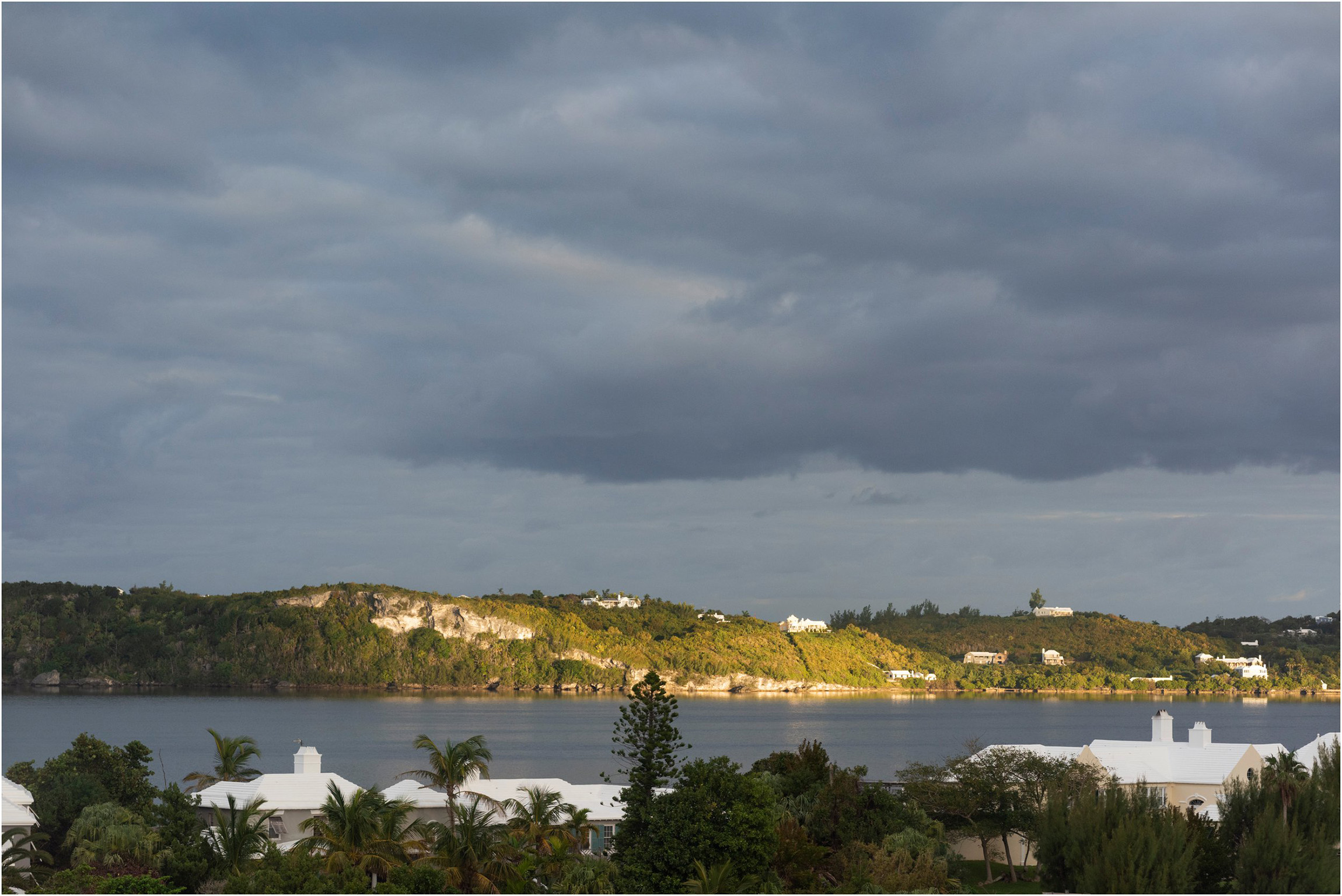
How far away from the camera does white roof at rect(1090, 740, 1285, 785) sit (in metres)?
43.4

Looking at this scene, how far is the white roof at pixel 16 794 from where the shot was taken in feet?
106

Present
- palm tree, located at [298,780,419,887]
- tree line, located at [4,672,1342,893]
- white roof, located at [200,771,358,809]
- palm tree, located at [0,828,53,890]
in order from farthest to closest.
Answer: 1. white roof, located at [200,771,358,809]
2. palm tree, located at [298,780,419,887]
3. palm tree, located at [0,828,53,890]
4. tree line, located at [4,672,1342,893]

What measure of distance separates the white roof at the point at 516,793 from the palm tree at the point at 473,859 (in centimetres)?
774

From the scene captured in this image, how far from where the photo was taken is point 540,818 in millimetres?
34844

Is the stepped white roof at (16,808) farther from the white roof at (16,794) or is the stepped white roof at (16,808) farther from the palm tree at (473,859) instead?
the palm tree at (473,859)

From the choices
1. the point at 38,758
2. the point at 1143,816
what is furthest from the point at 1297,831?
the point at 38,758

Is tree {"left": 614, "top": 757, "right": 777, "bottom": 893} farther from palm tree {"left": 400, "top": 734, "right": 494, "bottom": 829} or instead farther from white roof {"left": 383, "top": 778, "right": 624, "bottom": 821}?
palm tree {"left": 400, "top": 734, "right": 494, "bottom": 829}

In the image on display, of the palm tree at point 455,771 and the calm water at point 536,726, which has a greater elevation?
the palm tree at point 455,771

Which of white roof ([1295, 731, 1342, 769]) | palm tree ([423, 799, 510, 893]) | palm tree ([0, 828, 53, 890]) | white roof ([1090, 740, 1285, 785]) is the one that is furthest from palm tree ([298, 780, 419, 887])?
white roof ([1295, 731, 1342, 769])

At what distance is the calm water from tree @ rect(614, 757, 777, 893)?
2002 inches

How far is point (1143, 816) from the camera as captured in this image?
24266mm

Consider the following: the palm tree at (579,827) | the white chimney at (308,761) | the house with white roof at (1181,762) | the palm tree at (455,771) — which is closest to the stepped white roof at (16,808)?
the white chimney at (308,761)

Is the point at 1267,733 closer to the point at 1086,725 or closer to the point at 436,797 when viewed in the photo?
the point at 1086,725

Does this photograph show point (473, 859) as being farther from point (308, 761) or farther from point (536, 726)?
point (536, 726)
